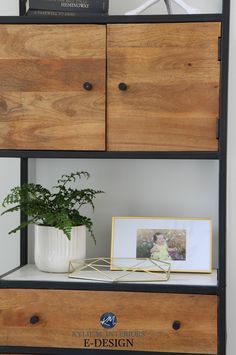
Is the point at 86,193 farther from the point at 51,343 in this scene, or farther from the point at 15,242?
the point at 51,343

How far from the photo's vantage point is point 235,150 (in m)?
1.88

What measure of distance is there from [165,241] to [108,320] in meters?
0.34

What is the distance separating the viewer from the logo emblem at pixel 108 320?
1539mm

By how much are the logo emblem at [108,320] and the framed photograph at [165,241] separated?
0.20m

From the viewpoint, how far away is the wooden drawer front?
→ 4.99 feet

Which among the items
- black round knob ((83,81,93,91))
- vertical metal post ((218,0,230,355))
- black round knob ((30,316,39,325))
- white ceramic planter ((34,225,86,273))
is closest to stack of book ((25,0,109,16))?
black round knob ((83,81,93,91))

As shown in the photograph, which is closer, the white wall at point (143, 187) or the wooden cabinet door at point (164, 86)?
the wooden cabinet door at point (164, 86)

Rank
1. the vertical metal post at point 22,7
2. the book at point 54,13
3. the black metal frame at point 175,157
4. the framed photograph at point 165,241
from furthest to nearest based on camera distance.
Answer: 1. the vertical metal post at point 22,7
2. the framed photograph at point 165,241
3. the book at point 54,13
4. the black metal frame at point 175,157

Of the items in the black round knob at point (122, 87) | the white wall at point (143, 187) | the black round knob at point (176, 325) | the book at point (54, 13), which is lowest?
the black round knob at point (176, 325)

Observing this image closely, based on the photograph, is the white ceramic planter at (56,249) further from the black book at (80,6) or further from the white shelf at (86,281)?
the black book at (80,6)

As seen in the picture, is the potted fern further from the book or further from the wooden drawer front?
the book

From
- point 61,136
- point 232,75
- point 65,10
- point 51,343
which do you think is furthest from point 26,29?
point 51,343

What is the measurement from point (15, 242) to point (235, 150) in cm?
80

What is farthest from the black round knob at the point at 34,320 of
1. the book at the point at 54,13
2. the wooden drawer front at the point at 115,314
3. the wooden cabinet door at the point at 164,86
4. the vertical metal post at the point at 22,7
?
the vertical metal post at the point at 22,7
